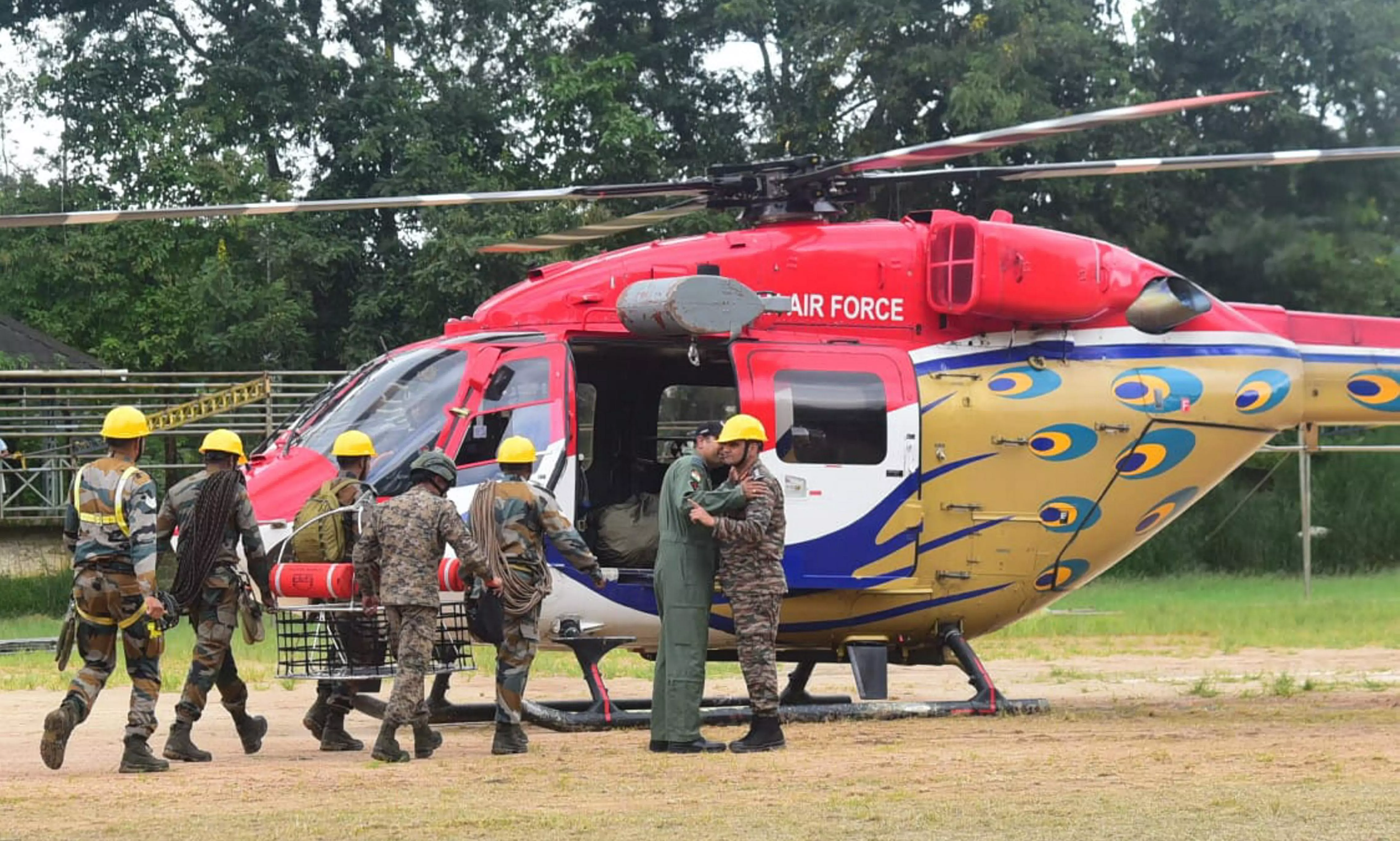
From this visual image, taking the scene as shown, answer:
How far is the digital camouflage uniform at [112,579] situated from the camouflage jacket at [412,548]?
1.14 metres

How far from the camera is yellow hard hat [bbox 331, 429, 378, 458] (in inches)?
452

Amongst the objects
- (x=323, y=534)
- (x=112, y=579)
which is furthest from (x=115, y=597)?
(x=323, y=534)

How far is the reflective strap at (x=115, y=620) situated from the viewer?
1030 cm

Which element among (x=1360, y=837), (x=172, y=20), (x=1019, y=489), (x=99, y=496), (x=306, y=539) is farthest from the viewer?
(x=172, y=20)

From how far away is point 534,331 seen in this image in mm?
12594

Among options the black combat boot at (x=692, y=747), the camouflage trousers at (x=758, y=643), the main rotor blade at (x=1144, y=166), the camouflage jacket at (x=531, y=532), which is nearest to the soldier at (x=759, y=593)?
the camouflage trousers at (x=758, y=643)

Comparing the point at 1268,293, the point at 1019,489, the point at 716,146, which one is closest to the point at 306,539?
the point at 1019,489

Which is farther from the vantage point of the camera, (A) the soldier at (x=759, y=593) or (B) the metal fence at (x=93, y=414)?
(B) the metal fence at (x=93, y=414)

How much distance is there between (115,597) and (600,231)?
15.7 ft

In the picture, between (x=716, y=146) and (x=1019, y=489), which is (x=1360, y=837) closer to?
(x=1019, y=489)

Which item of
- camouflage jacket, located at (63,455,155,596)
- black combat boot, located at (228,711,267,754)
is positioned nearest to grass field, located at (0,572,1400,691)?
black combat boot, located at (228,711,267,754)

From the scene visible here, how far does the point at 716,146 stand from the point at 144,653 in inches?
1009

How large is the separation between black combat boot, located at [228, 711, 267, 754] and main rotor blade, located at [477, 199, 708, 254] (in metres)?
3.80

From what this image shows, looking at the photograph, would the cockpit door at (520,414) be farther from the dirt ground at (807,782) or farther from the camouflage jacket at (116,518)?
the camouflage jacket at (116,518)
